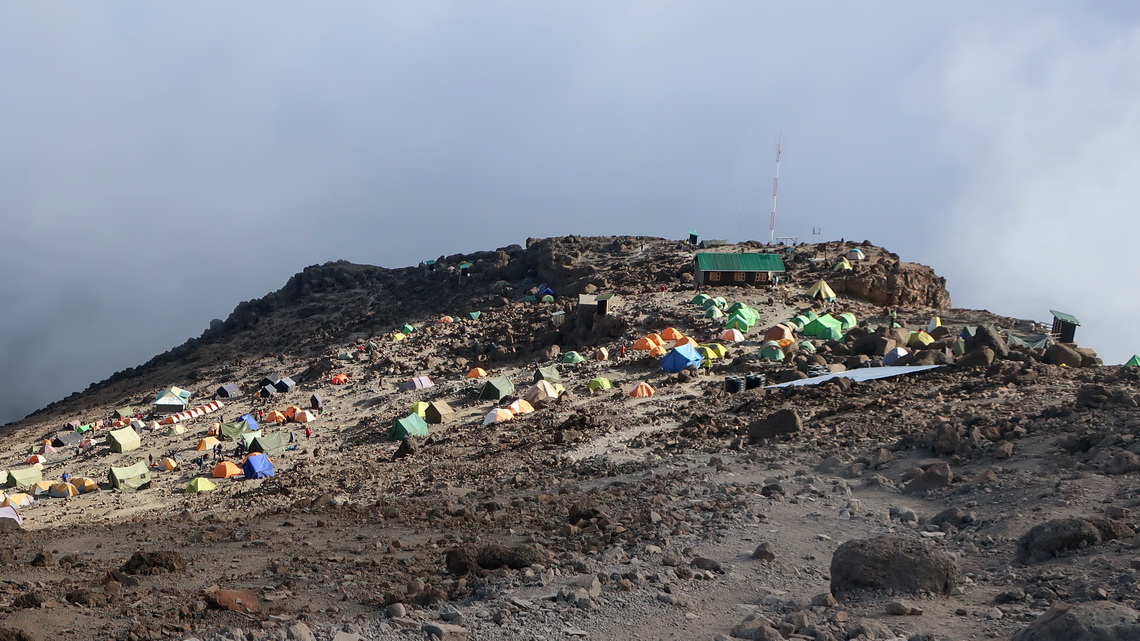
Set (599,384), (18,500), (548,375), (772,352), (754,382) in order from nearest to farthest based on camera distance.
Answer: (754,382) → (18,500) → (772,352) → (599,384) → (548,375)

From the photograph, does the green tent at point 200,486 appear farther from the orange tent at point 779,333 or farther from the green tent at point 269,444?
the orange tent at point 779,333

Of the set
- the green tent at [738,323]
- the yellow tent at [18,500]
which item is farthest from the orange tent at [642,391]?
the yellow tent at [18,500]

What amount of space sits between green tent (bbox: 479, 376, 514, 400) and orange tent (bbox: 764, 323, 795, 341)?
9489 millimetres

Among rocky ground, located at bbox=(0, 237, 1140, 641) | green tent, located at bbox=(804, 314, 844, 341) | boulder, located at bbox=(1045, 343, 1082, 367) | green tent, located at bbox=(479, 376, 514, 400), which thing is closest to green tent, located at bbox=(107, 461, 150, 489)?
rocky ground, located at bbox=(0, 237, 1140, 641)

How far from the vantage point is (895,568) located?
925 centimetres

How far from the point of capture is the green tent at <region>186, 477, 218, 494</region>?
91.1 feet

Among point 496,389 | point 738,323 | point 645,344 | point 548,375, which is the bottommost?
point 496,389

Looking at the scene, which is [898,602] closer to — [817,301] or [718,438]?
Answer: [718,438]

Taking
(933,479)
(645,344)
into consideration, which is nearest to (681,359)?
(645,344)

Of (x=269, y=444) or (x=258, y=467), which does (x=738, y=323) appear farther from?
(x=258, y=467)

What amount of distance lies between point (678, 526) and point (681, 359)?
18851 millimetres

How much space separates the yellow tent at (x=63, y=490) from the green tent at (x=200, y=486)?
209 inches

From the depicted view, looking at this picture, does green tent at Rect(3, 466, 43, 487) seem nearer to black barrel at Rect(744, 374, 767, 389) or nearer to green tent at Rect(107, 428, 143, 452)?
green tent at Rect(107, 428, 143, 452)

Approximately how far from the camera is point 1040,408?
16469 millimetres
